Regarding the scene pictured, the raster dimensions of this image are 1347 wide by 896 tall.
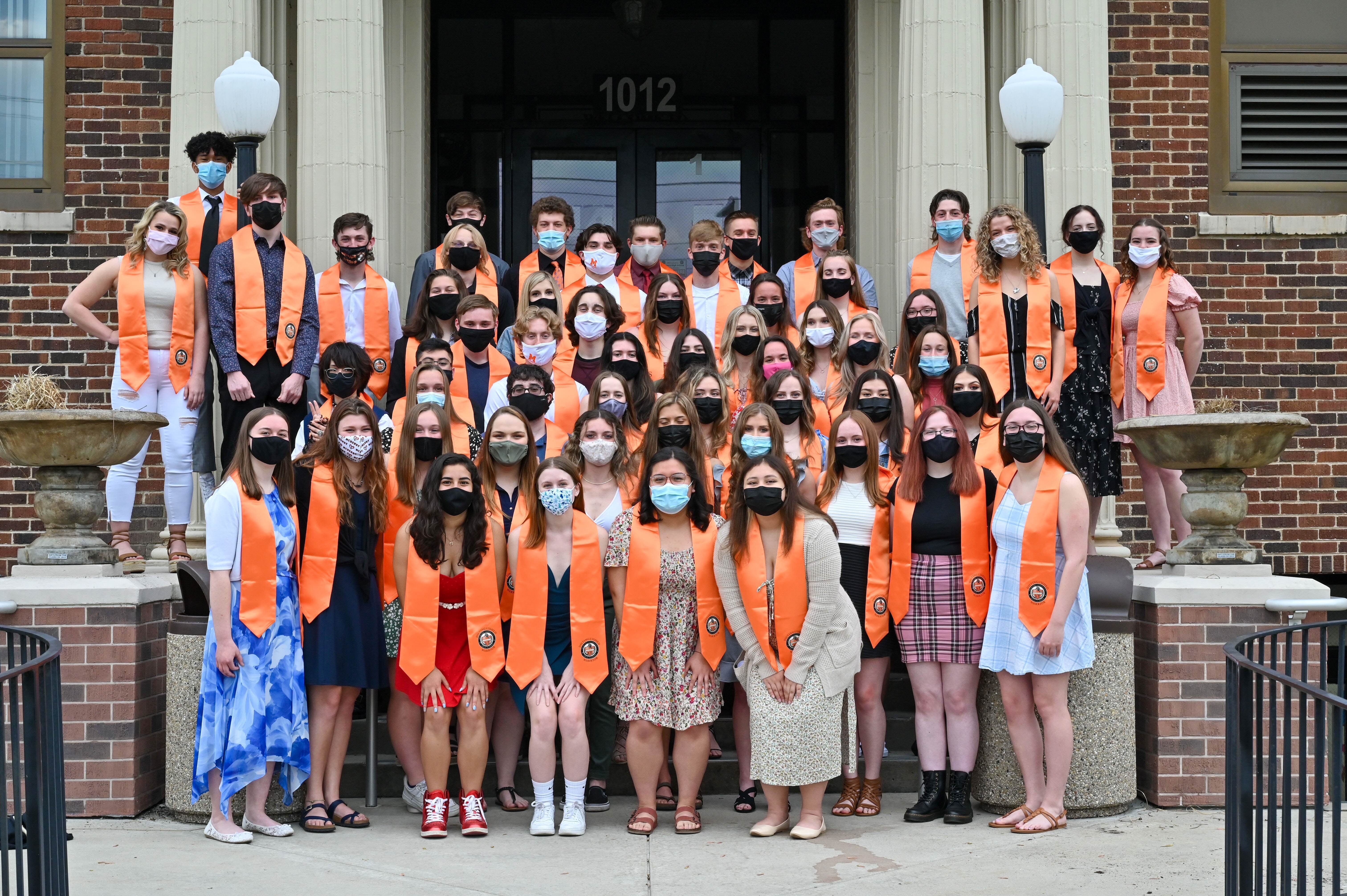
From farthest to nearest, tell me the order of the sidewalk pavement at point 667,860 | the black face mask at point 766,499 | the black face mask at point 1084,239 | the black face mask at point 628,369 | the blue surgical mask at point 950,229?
1. the blue surgical mask at point 950,229
2. the black face mask at point 1084,239
3. the black face mask at point 628,369
4. the black face mask at point 766,499
5. the sidewalk pavement at point 667,860

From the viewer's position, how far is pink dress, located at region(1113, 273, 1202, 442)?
8227 millimetres

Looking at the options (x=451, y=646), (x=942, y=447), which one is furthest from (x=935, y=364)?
(x=451, y=646)

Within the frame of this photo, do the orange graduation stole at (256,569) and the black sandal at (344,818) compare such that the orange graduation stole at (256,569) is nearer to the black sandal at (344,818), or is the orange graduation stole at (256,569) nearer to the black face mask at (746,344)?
the black sandal at (344,818)

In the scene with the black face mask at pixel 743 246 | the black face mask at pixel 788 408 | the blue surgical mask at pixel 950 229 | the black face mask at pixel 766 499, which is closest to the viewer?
the black face mask at pixel 766 499

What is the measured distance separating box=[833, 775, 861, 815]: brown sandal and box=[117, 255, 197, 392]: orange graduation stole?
3.96 m

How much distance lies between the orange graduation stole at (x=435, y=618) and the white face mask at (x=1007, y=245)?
3.23 m

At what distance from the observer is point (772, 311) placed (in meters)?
8.13

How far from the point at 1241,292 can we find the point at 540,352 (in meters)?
5.49

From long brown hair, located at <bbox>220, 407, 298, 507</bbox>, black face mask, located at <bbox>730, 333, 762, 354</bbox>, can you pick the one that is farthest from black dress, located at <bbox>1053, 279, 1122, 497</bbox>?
long brown hair, located at <bbox>220, 407, 298, 507</bbox>

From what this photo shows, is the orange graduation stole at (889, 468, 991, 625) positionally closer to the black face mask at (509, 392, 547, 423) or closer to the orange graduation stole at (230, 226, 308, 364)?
the black face mask at (509, 392, 547, 423)

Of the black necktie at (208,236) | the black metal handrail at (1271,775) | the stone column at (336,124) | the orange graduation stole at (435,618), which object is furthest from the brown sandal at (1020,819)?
the stone column at (336,124)

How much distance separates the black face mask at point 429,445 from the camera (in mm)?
6824

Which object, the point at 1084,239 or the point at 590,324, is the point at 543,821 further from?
the point at 1084,239

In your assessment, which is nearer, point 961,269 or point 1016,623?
point 1016,623
